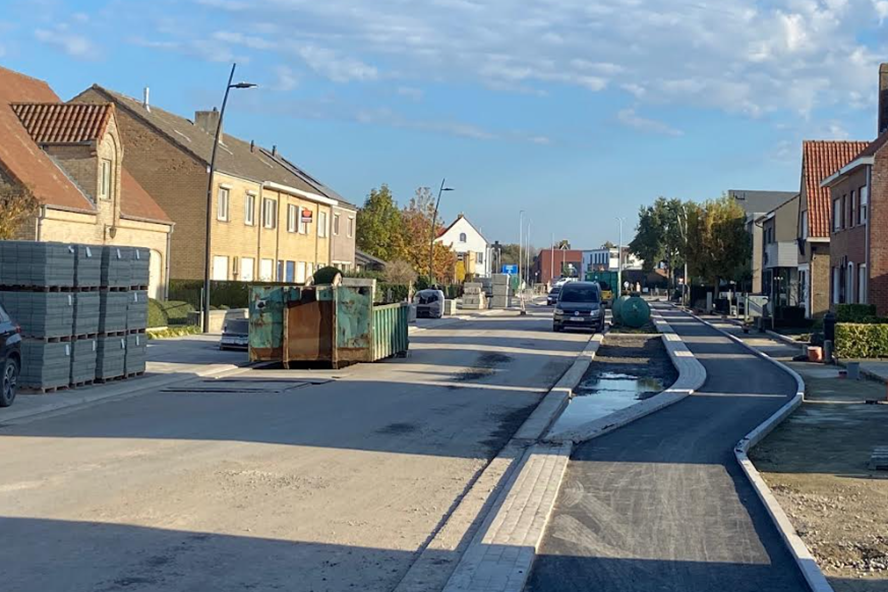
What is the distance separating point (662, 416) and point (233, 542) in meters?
9.80

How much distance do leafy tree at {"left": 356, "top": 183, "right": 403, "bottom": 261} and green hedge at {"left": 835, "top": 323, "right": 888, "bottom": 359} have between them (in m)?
56.9

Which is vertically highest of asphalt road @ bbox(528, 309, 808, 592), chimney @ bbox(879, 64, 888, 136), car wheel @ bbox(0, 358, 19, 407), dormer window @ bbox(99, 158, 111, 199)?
chimney @ bbox(879, 64, 888, 136)

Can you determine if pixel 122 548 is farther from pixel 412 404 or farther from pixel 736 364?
pixel 736 364

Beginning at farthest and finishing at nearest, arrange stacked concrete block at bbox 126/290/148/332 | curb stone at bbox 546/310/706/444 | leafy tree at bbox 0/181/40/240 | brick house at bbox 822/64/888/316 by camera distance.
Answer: brick house at bbox 822/64/888/316 → leafy tree at bbox 0/181/40/240 → stacked concrete block at bbox 126/290/148/332 → curb stone at bbox 546/310/706/444

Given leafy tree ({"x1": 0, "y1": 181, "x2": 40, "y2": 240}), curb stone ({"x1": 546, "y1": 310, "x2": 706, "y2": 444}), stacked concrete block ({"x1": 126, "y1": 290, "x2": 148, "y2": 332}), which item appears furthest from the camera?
leafy tree ({"x1": 0, "y1": 181, "x2": 40, "y2": 240})

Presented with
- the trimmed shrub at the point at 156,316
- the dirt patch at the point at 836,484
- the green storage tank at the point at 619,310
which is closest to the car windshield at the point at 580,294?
the green storage tank at the point at 619,310

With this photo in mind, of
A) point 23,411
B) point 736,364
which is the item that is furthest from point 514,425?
point 736,364

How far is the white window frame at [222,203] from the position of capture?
1758 inches

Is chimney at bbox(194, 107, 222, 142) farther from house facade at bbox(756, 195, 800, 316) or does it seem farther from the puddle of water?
the puddle of water

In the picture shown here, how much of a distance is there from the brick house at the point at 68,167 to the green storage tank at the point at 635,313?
69.0ft

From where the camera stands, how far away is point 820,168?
51094 millimetres

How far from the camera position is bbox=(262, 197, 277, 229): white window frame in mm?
49875

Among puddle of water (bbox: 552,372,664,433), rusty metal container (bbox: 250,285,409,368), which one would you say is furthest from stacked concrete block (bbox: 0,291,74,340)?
puddle of water (bbox: 552,372,664,433)

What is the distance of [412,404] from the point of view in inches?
686
